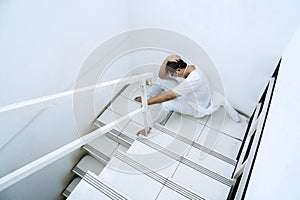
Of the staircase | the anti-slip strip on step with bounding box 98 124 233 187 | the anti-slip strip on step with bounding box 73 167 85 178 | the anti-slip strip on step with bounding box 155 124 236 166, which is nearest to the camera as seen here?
the staircase

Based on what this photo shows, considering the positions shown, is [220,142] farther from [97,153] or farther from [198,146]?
[97,153]

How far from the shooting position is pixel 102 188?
1.63 metres

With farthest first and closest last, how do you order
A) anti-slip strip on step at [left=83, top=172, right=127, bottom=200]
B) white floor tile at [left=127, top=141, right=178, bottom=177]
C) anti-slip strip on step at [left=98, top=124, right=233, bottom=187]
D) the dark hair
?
the dark hair < white floor tile at [left=127, top=141, right=178, bottom=177] < anti-slip strip on step at [left=98, top=124, right=233, bottom=187] < anti-slip strip on step at [left=83, top=172, right=127, bottom=200]

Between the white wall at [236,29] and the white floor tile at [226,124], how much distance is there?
17 cm

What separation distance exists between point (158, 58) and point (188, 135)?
1.08 metres

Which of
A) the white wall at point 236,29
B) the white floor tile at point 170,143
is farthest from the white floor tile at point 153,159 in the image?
the white wall at point 236,29

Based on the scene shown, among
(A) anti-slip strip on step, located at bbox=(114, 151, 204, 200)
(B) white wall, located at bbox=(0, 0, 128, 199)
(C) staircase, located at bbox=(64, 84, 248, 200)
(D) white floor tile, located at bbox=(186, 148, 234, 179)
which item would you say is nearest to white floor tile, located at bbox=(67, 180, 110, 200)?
(C) staircase, located at bbox=(64, 84, 248, 200)

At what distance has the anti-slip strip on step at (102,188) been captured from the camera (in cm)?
159

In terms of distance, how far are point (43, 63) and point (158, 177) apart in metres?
1.32

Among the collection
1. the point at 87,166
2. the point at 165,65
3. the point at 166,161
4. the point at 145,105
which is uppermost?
the point at 165,65

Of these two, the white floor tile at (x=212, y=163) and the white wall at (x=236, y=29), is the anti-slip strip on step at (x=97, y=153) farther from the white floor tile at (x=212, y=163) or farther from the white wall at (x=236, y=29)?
the white wall at (x=236, y=29)

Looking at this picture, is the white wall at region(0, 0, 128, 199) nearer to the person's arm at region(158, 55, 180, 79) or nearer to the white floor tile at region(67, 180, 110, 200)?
the white floor tile at region(67, 180, 110, 200)

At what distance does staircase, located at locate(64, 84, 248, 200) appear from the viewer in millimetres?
1693

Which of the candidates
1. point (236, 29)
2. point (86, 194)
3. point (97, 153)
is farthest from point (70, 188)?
point (236, 29)
